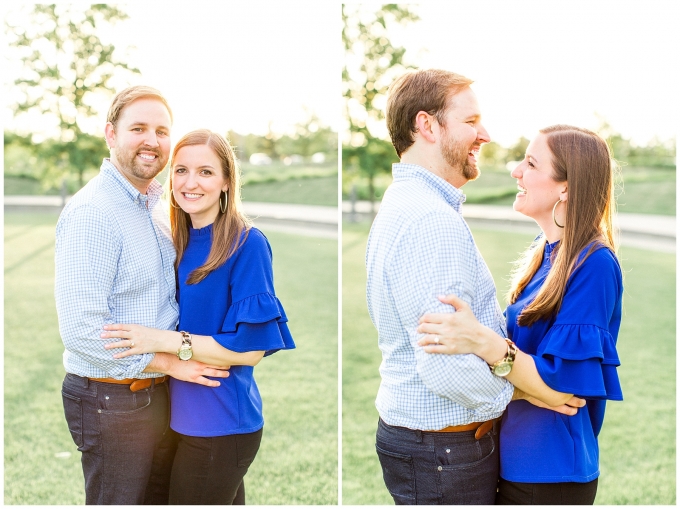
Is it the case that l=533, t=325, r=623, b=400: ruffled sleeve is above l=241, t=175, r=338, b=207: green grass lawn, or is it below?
above

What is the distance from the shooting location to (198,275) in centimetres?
208

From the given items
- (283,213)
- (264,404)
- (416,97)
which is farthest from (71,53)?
(416,97)

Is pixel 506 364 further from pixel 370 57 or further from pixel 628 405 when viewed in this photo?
pixel 370 57

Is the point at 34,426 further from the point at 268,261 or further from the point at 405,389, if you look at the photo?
the point at 405,389

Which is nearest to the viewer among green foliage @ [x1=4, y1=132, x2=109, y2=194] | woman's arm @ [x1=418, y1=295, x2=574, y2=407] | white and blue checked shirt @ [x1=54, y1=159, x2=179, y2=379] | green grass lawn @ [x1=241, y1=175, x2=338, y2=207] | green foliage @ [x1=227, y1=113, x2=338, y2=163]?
woman's arm @ [x1=418, y1=295, x2=574, y2=407]

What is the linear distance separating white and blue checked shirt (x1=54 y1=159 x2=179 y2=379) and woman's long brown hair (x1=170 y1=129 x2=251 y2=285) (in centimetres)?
8

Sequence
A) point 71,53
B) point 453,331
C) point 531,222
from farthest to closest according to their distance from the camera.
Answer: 1. point 531,222
2. point 71,53
3. point 453,331

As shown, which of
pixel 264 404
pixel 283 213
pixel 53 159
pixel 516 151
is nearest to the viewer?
pixel 264 404

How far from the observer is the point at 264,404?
18.3ft

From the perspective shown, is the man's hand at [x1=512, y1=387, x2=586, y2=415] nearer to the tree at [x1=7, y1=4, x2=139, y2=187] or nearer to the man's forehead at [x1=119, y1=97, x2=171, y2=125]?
the man's forehead at [x1=119, y1=97, x2=171, y2=125]

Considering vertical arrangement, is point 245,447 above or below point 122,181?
below

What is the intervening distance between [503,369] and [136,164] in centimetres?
133

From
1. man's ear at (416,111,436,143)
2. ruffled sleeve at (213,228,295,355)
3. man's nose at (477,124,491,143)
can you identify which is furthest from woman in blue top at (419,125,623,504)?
ruffled sleeve at (213,228,295,355)

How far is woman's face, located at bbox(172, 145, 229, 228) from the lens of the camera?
7.00 feet
